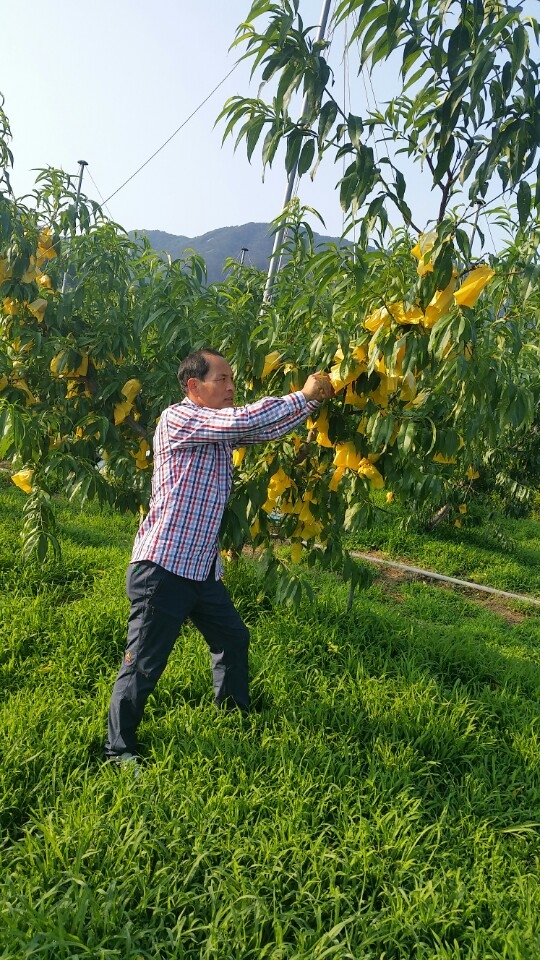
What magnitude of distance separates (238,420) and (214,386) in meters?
0.19

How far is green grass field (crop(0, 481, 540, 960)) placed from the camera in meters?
1.41

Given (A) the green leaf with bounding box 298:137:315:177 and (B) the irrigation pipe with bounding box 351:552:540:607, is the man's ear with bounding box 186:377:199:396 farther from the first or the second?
(B) the irrigation pipe with bounding box 351:552:540:607

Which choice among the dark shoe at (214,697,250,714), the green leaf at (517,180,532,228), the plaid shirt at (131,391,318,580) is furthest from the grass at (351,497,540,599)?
the green leaf at (517,180,532,228)

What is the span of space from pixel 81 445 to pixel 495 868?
197 cm

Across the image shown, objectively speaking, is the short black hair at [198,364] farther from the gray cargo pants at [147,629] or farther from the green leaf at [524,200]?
the green leaf at [524,200]

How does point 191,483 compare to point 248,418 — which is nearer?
point 248,418

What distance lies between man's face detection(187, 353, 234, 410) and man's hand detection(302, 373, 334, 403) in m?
0.23

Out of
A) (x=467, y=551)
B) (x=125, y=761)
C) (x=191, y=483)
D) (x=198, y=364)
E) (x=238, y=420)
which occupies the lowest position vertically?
(x=125, y=761)

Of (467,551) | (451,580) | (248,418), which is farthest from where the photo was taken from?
(467,551)

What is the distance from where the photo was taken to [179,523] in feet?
6.04

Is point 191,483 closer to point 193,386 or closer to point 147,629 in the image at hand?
point 193,386

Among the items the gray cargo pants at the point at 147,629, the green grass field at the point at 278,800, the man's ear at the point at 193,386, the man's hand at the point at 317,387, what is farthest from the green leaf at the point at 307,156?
the green grass field at the point at 278,800

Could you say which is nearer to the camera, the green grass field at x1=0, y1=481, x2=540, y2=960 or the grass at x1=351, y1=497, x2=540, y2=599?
the green grass field at x1=0, y1=481, x2=540, y2=960

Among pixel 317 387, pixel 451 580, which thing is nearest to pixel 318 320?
pixel 317 387
